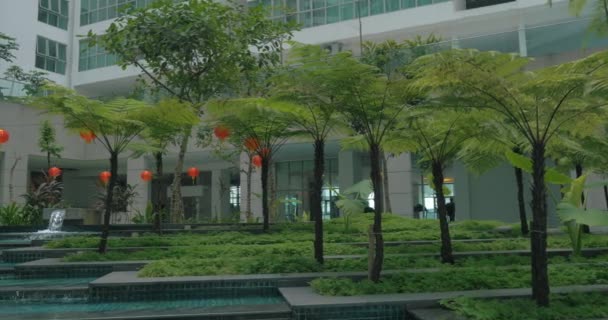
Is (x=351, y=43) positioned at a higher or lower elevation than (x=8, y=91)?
higher

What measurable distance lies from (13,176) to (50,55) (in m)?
8.31

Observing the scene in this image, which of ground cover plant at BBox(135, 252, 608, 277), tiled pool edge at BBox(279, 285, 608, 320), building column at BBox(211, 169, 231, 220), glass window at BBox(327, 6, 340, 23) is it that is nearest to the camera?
tiled pool edge at BBox(279, 285, 608, 320)

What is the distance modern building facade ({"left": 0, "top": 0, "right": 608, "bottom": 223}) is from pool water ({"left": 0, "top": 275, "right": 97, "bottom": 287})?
8693 mm

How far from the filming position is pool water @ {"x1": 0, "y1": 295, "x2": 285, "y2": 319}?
547 cm

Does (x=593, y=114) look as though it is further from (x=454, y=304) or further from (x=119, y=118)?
(x=119, y=118)

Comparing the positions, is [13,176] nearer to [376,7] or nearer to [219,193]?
[219,193]

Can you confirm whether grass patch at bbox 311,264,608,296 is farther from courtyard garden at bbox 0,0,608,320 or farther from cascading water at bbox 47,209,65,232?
cascading water at bbox 47,209,65,232

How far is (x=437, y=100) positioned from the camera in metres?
5.46

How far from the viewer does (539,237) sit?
4.73m

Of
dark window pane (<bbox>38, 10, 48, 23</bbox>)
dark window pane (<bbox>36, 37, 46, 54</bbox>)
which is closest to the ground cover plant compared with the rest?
dark window pane (<bbox>36, 37, 46, 54</bbox>)

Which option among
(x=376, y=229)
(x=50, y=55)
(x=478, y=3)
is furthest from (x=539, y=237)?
(x=50, y=55)

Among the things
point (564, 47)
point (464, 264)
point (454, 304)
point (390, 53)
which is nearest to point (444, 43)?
point (390, 53)

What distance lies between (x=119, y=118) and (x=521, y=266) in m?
6.12

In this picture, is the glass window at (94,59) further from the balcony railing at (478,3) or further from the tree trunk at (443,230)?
the tree trunk at (443,230)
